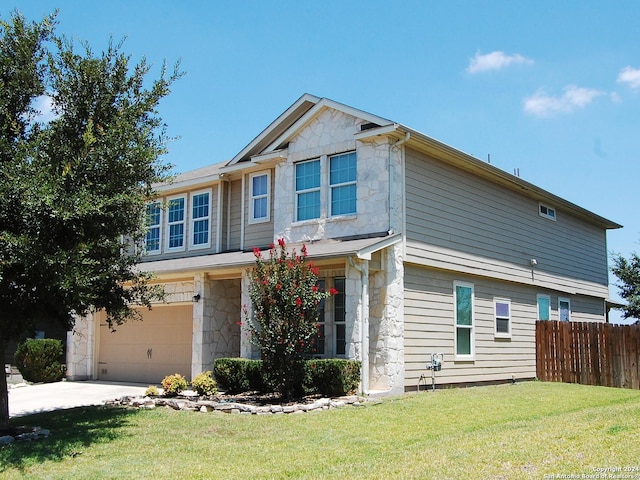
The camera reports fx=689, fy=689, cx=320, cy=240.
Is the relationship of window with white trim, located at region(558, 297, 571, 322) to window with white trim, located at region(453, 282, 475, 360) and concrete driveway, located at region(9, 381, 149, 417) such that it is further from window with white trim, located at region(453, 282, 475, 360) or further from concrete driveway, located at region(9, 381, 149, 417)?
concrete driveway, located at region(9, 381, 149, 417)

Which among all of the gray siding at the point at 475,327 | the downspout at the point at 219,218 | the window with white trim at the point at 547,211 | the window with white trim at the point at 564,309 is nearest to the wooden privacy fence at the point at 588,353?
the gray siding at the point at 475,327

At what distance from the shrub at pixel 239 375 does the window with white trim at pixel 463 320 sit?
5.24m

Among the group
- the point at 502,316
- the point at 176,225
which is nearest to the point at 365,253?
the point at 502,316

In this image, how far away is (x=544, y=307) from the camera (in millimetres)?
21359

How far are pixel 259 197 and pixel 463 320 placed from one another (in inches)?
251

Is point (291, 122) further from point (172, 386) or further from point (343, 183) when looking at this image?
point (172, 386)

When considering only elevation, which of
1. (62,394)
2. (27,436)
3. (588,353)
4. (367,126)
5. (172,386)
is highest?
(367,126)

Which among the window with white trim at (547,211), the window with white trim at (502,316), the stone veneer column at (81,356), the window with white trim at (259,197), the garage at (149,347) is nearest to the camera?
the window with white trim at (259,197)

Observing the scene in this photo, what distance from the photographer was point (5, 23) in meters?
11.4

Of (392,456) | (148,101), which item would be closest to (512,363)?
(392,456)

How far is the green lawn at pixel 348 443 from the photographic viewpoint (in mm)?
7922

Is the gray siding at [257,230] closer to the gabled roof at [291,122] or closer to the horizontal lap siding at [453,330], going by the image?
the gabled roof at [291,122]

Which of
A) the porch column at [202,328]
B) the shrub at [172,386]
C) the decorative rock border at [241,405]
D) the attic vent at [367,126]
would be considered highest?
the attic vent at [367,126]

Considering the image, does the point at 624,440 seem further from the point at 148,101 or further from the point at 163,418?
the point at 148,101
